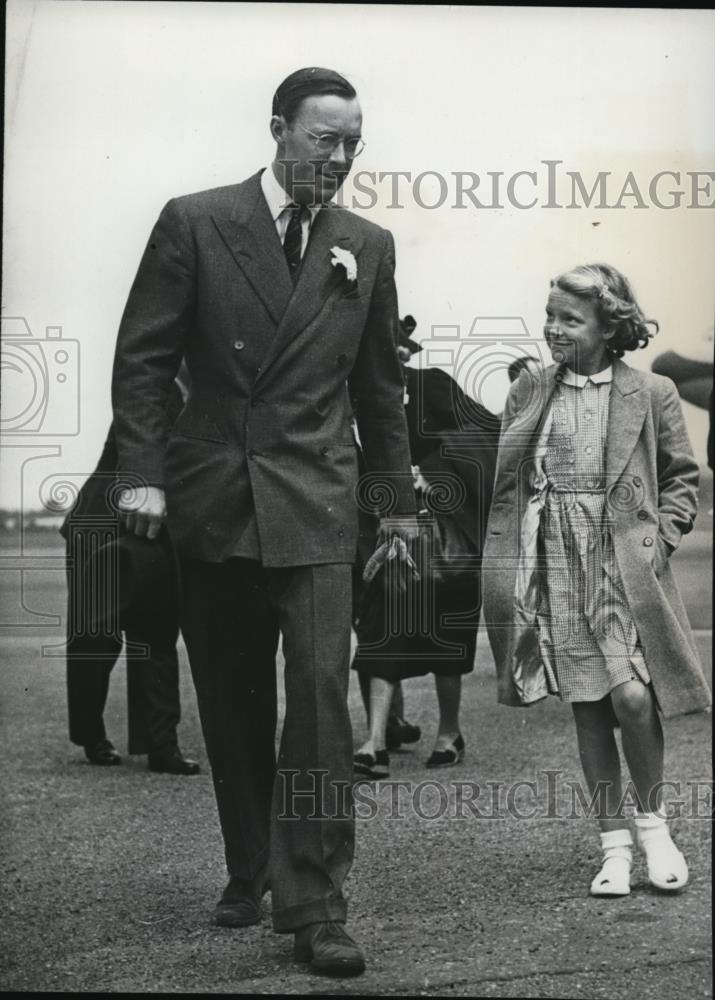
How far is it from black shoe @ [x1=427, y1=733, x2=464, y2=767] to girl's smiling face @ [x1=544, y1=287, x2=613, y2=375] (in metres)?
1.28

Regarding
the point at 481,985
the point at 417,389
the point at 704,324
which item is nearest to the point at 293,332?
the point at 417,389

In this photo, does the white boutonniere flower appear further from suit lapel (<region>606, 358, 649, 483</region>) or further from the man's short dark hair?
suit lapel (<region>606, 358, 649, 483</region>)

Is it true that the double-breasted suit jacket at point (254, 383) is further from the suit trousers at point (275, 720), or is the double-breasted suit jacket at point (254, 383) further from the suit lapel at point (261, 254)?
the suit trousers at point (275, 720)

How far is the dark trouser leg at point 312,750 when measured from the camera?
3793 mm

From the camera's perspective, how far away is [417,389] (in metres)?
4.29

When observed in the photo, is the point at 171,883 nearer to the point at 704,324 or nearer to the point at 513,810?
the point at 513,810

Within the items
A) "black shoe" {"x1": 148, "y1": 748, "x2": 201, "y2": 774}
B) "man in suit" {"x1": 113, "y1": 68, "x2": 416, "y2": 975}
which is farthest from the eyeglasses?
"black shoe" {"x1": 148, "y1": 748, "x2": 201, "y2": 774}

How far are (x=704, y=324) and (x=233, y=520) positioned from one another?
1.63m

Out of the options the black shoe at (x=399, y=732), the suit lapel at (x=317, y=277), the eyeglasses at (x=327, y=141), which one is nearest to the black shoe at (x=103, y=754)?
the black shoe at (x=399, y=732)

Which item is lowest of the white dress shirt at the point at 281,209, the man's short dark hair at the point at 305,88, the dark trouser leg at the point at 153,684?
the dark trouser leg at the point at 153,684

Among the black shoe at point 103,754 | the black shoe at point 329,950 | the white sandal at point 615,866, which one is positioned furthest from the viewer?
the black shoe at point 103,754

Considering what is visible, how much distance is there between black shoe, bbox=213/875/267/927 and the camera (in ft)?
13.2

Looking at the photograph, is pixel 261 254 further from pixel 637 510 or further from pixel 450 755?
pixel 450 755

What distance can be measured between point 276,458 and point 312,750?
834mm
